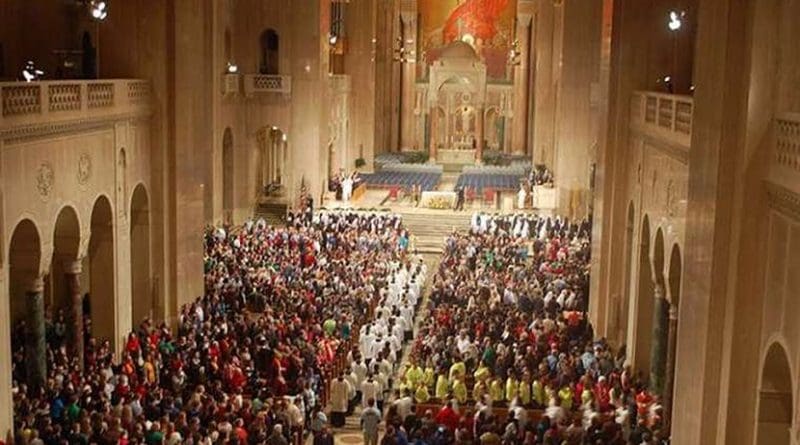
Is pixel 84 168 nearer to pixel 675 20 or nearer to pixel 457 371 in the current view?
pixel 457 371

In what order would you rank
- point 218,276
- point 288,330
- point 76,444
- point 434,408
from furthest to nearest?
point 218,276 → point 288,330 → point 434,408 → point 76,444

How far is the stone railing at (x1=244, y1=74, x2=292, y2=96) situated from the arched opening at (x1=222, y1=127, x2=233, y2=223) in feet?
7.34

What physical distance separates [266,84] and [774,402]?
27748 millimetres

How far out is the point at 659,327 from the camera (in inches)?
711

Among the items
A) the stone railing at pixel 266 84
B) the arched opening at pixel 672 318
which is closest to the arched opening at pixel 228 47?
the stone railing at pixel 266 84

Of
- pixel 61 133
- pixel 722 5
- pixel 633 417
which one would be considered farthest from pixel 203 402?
pixel 722 5

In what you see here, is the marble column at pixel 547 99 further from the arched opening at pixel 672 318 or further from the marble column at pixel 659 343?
the arched opening at pixel 672 318

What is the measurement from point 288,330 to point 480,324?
383cm

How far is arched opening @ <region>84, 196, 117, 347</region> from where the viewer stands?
19.2m

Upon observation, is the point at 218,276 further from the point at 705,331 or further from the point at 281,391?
the point at 705,331

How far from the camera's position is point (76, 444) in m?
13.4

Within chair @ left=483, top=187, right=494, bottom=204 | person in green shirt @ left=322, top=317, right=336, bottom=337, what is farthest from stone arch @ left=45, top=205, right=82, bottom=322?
chair @ left=483, top=187, right=494, bottom=204

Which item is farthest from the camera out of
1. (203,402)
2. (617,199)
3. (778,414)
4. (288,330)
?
(617,199)

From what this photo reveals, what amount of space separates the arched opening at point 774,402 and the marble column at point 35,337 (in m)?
11.2
